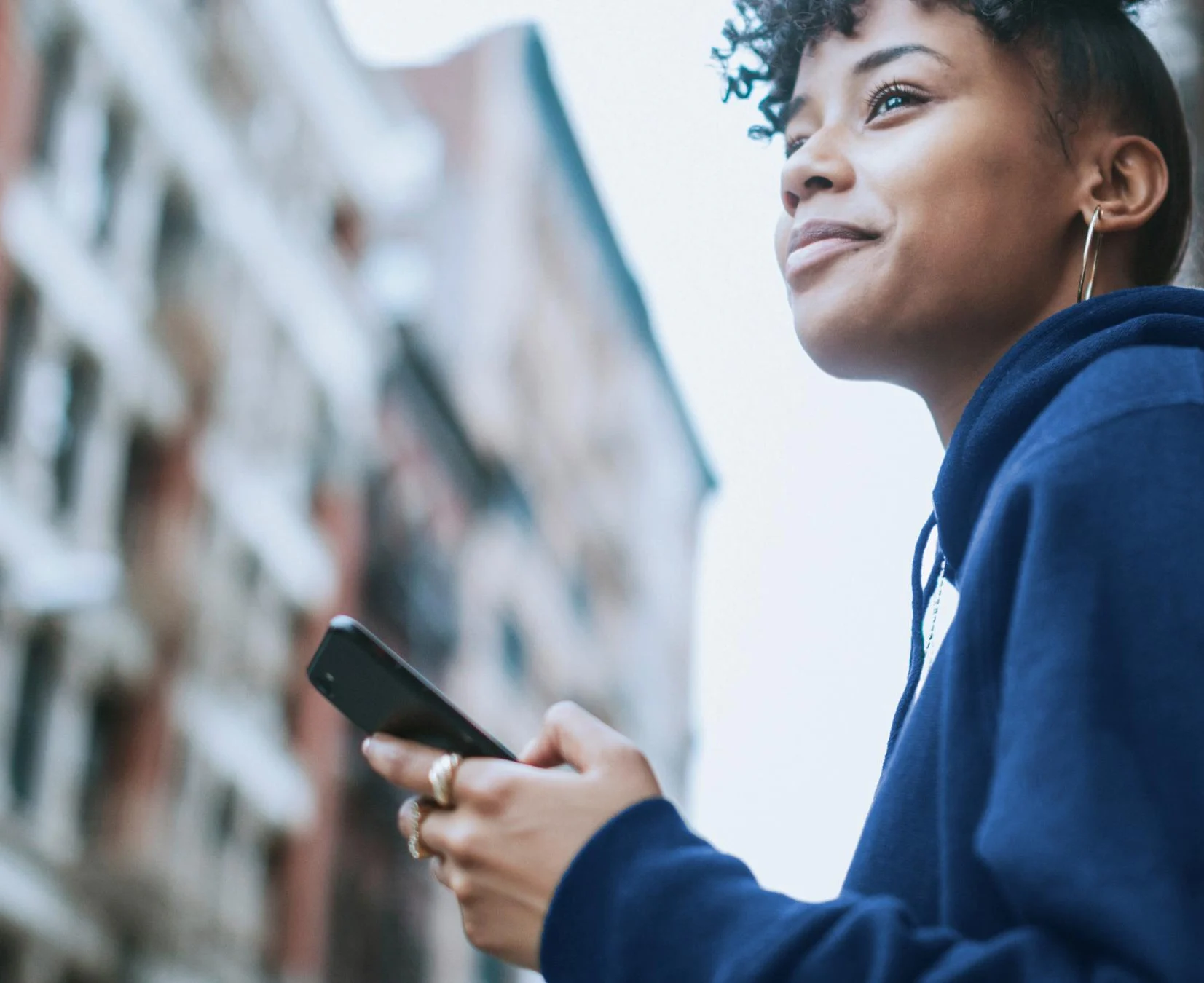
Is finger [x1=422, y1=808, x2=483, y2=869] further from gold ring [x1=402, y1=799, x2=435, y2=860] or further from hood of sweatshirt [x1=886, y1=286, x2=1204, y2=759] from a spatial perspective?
hood of sweatshirt [x1=886, y1=286, x2=1204, y2=759]

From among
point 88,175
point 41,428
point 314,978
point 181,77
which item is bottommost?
point 314,978

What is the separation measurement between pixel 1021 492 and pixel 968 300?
41 cm

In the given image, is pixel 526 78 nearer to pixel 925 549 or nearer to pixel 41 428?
pixel 41 428

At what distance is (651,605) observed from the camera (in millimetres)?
53750

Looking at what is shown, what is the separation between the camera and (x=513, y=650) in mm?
40312

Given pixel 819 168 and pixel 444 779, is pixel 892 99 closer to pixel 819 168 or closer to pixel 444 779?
pixel 819 168

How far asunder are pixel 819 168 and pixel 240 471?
2554 cm

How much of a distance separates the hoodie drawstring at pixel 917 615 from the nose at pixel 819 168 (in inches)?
14.2

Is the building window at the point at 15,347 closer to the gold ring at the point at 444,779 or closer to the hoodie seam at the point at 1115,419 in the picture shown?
the gold ring at the point at 444,779

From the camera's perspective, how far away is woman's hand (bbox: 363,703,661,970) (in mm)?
1342

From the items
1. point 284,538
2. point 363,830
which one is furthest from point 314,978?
point 284,538

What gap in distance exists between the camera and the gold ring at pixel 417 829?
4.78 feet

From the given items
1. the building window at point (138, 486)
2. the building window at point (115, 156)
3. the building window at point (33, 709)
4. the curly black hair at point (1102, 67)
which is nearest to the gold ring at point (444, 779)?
the curly black hair at point (1102, 67)

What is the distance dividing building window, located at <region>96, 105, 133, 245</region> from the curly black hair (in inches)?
906
